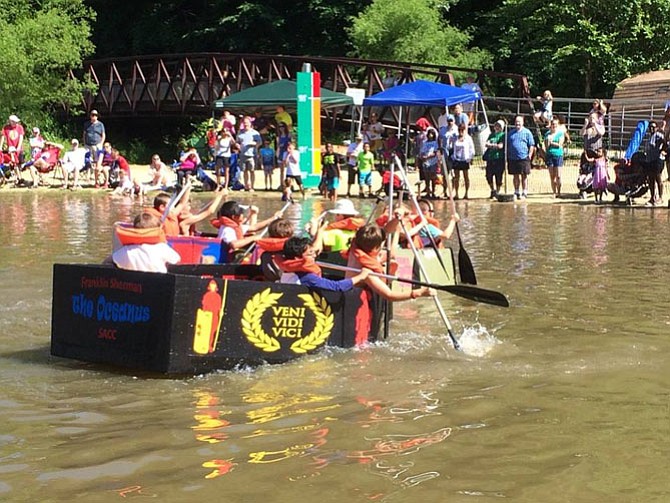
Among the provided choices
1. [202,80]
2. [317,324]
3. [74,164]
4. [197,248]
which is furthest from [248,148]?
[317,324]

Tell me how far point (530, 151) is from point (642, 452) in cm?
1714

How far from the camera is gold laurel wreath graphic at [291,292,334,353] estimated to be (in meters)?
8.21

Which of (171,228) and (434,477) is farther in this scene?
(171,228)

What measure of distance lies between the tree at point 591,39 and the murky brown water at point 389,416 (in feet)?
77.5

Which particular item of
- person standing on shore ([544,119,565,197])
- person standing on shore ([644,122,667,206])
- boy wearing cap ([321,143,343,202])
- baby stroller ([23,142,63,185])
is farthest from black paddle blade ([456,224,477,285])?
baby stroller ([23,142,63,185])

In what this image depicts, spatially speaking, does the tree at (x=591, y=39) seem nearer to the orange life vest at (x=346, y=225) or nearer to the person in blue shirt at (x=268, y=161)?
the person in blue shirt at (x=268, y=161)

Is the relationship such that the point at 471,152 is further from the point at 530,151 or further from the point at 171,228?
the point at 171,228

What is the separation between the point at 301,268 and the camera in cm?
842

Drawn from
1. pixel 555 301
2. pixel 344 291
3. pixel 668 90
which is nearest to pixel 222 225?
pixel 344 291

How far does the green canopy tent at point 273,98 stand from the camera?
25.8 meters

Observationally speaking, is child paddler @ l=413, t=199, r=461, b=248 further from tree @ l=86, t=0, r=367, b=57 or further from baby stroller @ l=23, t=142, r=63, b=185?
tree @ l=86, t=0, r=367, b=57

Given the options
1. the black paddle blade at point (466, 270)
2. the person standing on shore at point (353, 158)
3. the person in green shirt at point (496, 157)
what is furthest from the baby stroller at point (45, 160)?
the black paddle blade at point (466, 270)

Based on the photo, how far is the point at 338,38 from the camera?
4169 cm

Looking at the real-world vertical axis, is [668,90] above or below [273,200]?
above
